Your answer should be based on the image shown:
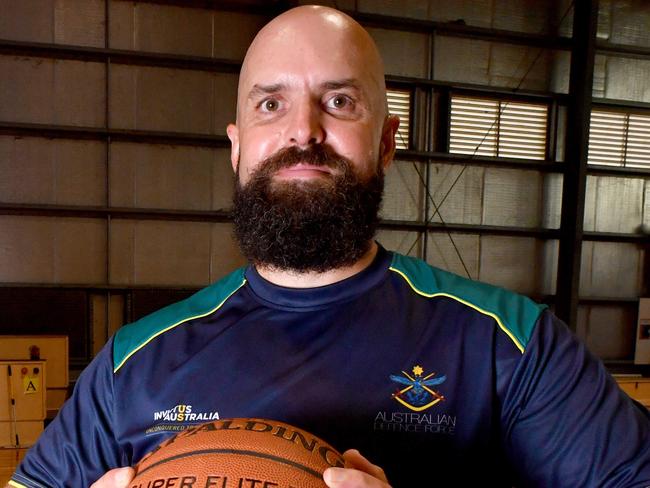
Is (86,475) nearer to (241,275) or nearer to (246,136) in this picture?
(241,275)

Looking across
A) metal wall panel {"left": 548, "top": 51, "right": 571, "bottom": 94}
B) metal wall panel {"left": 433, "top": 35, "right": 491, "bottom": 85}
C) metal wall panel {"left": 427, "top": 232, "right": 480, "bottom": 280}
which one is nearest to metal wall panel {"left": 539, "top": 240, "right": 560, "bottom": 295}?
metal wall panel {"left": 427, "top": 232, "right": 480, "bottom": 280}

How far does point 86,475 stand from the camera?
125cm

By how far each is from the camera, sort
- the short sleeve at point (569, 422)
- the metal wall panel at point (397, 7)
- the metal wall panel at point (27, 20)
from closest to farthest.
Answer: the short sleeve at point (569, 422)
the metal wall panel at point (27, 20)
the metal wall panel at point (397, 7)

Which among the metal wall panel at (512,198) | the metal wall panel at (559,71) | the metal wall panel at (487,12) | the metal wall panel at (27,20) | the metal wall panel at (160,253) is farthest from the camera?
the metal wall panel at (559,71)

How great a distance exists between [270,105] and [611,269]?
287 inches

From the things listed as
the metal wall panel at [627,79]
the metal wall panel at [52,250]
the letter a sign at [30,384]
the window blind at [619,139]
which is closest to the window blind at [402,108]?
the window blind at [619,139]

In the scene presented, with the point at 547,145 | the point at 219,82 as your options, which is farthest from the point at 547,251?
the point at 219,82

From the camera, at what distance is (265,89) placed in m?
1.28

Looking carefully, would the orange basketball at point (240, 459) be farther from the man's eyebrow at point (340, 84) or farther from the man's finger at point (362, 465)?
the man's eyebrow at point (340, 84)

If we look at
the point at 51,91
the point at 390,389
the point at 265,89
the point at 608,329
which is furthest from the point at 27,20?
the point at 608,329

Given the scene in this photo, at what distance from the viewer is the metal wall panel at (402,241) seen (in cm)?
669

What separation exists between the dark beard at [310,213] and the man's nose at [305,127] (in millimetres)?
18

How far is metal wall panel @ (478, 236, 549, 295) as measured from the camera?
700 centimetres

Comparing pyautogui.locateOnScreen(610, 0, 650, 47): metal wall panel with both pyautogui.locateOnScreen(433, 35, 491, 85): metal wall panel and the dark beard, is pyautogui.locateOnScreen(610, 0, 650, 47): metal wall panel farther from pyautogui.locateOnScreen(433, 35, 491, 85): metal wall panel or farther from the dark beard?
the dark beard
